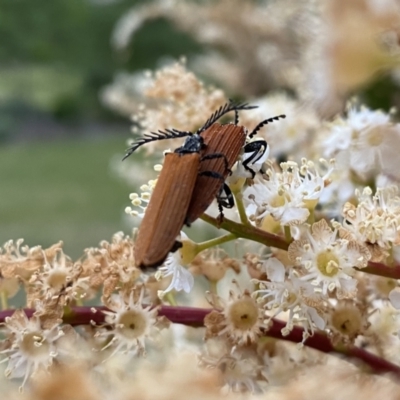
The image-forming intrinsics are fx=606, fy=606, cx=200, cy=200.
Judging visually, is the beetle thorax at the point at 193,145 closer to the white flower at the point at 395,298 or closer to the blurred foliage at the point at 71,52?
the white flower at the point at 395,298

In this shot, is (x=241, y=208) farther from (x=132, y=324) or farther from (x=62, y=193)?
(x=62, y=193)

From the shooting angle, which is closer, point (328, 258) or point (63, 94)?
point (328, 258)

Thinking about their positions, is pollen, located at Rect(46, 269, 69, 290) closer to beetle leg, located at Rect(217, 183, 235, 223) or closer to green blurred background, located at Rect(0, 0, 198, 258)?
beetle leg, located at Rect(217, 183, 235, 223)

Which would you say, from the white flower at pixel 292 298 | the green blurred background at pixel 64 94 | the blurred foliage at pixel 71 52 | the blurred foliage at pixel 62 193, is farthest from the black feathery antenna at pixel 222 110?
the blurred foliage at pixel 71 52

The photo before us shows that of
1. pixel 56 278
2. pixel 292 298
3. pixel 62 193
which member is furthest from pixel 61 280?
pixel 62 193

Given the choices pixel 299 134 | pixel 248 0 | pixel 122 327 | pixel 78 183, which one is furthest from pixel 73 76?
pixel 122 327

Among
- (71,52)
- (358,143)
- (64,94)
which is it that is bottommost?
(358,143)
